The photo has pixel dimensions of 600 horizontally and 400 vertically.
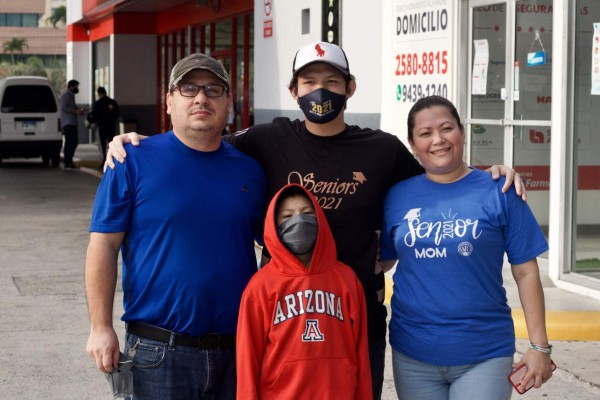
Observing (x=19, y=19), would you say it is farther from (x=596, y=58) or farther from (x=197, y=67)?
(x=197, y=67)

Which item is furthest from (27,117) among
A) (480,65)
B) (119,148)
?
(119,148)

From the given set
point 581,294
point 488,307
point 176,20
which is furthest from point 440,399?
point 176,20

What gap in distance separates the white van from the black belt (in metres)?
22.1

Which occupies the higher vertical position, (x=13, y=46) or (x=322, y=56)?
(x=13, y=46)

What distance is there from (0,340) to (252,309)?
476 cm

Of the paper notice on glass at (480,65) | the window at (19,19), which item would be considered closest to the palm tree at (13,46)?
the window at (19,19)

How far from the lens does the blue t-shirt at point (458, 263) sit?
12.8 ft

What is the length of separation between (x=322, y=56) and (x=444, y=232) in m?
0.78

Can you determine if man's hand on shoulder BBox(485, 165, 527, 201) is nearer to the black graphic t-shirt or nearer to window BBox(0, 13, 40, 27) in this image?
the black graphic t-shirt

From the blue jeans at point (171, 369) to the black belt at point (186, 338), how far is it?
14mm

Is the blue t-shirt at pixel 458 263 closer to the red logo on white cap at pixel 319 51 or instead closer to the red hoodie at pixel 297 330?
the red hoodie at pixel 297 330

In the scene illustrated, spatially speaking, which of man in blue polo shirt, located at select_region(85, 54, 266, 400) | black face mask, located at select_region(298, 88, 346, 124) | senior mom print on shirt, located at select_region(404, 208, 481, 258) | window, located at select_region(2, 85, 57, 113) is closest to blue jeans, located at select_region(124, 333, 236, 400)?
man in blue polo shirt, located at select_region(85, 54, 266, 400)

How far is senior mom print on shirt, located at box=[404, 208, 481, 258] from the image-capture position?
154 inches

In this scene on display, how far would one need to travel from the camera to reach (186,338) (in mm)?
3898
